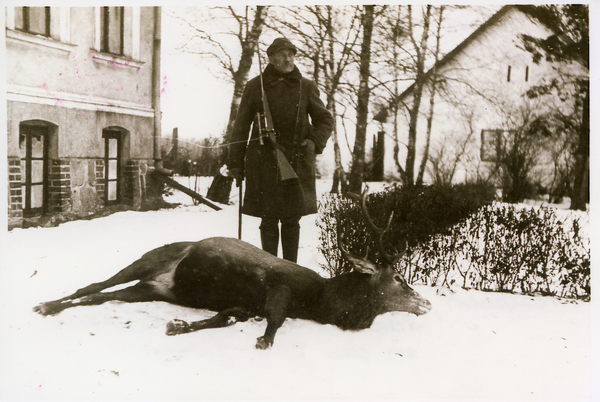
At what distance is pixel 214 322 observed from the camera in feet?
8.87

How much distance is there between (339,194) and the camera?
3242 millimetres

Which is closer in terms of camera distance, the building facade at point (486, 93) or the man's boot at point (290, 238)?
the man's boot at point (290, 238)

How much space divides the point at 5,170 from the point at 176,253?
3.98 feet

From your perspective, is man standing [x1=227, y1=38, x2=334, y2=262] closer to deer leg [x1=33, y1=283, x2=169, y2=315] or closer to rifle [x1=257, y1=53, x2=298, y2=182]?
rifle [x1=257, y1=53, x2=298, y2=182]

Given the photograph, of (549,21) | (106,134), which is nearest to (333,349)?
(106,134)

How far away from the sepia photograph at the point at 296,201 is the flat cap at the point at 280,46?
34mm

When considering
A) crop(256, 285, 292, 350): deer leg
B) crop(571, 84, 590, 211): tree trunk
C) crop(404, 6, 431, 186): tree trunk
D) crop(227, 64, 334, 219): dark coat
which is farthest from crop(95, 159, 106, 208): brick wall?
crop(571, 84, 590, 211): tree trunk

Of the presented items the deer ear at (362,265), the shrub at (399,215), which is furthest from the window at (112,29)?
the deer ear at (362,265)

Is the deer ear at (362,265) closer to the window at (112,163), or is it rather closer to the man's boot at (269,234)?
the man's boot at (269,234)

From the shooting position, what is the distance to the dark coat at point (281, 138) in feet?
10.1

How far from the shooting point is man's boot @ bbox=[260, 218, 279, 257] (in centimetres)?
312

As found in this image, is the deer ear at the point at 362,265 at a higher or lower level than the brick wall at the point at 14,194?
lower

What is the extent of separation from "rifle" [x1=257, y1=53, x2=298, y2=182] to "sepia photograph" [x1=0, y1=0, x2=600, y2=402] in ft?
0.04

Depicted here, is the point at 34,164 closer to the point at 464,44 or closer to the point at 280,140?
the point at 280,140
